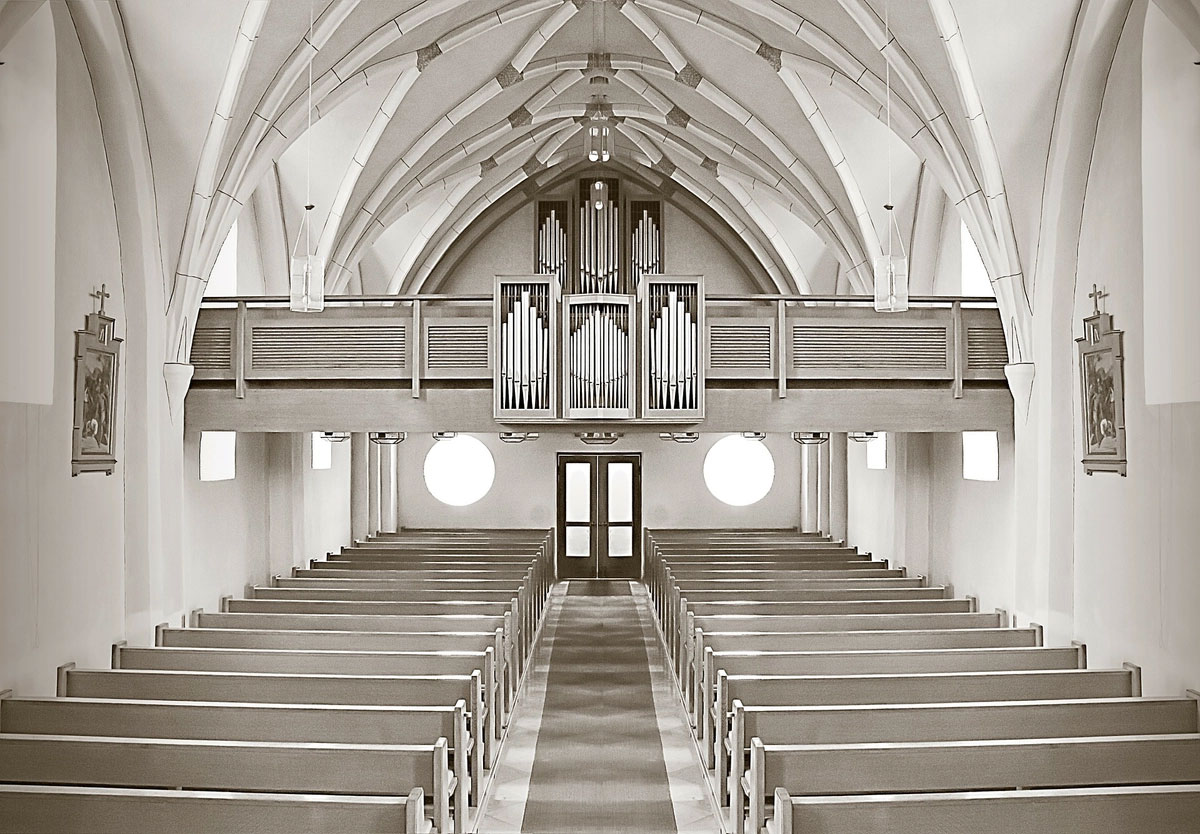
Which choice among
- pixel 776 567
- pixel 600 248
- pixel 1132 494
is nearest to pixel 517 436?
pixel 776 567

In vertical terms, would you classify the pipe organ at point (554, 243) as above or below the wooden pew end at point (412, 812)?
above

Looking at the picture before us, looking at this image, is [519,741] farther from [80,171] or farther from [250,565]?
[80,171]

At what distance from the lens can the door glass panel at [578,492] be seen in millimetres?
20516

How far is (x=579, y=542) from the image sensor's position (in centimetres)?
2053

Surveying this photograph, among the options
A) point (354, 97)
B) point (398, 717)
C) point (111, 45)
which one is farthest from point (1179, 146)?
point (354, 97)

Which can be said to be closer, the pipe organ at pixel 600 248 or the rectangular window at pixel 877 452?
the rectangular window at pixel 877 452

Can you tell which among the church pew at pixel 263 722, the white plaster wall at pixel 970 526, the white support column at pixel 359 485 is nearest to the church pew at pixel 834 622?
the white plaster wall at pixel 970 526

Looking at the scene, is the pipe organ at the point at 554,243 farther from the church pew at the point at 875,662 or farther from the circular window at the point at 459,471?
the church pew at the point at 875,662

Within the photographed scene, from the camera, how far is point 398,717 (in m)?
5.94

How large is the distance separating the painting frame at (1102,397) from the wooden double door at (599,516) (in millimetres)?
12411

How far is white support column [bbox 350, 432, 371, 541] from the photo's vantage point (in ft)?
57.2

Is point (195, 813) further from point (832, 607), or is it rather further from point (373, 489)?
point (373, 489)

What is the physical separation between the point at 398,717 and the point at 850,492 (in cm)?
1178

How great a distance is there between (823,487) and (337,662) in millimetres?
12024
